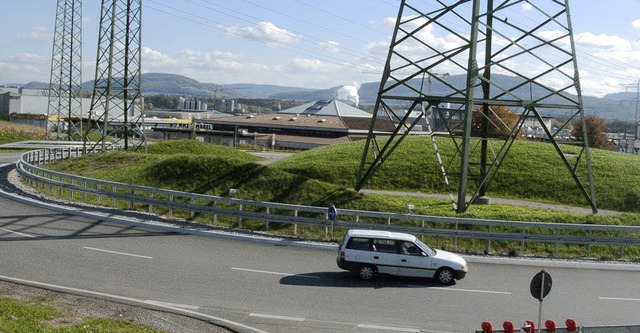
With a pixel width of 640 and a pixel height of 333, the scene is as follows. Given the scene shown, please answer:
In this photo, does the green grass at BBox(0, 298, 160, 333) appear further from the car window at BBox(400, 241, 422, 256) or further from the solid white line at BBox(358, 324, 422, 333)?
the car window at BBox(400, 241, 422, 256)

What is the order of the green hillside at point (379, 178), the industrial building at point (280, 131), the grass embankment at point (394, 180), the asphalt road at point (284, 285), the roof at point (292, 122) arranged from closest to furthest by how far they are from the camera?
the asphalt road at point (284, 285) → the grass embankment at point (394, 180) → the green hillside at point (379, 178) → the industrial building at point (280, 131) → the roof at point (292, 122)

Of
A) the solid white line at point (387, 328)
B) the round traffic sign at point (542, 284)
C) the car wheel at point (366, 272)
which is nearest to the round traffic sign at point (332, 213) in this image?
the car wheel at point (366, 272)

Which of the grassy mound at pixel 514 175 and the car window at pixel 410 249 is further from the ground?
the grassy mound at pixel 514 175

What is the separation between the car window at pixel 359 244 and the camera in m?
17.5

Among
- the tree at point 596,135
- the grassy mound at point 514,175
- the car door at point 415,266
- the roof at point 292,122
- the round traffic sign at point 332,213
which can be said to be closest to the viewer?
the car door at point 415,266

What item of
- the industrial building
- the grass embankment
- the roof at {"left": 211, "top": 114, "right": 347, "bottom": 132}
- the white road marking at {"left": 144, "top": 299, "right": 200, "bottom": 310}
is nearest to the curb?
the grass embankment

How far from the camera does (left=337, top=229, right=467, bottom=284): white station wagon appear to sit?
1738 centimetres

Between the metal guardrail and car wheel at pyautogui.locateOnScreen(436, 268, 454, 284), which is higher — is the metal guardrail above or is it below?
above

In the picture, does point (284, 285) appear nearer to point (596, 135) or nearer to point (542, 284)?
Answer: point (542, 284)

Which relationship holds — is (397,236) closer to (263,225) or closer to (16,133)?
(263,225)

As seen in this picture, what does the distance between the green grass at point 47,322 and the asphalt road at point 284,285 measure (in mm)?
1784

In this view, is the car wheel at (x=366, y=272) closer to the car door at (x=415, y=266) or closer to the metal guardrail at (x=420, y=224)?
the car door at (x=415, y=266)

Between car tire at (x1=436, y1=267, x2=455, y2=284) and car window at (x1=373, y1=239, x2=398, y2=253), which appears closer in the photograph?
car tire at (x1=436, y1=267, x2=455, y2=284)

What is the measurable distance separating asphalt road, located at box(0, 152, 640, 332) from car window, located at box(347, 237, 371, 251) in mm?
829
